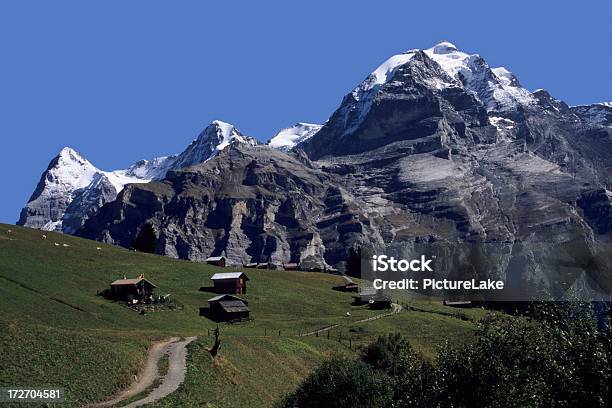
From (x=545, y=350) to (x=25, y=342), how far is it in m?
40.7

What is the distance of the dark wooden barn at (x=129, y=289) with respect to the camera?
113m

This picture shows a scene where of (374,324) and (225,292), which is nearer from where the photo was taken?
(374,324)

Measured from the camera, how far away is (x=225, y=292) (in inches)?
5177

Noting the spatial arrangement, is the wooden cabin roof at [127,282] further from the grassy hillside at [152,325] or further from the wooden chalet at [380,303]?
the wooden chalet at [380,303]

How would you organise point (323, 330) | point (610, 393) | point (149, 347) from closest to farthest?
point (610, 393)
point (149, 347)
point (323, 330)

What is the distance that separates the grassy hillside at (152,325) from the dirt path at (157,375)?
902 mm

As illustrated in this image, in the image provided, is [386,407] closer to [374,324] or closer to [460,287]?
[374,324]

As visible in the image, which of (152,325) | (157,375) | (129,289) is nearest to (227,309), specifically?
(129,289)

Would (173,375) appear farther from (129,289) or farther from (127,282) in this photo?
(127,282)

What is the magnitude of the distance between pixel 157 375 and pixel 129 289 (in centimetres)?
4427

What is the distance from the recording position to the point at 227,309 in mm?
115125

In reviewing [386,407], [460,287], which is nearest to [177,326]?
[386,407]

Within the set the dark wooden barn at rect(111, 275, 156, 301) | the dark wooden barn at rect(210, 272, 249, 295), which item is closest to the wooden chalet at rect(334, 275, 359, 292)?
the dark wooden barn at rect(210, 272, 249, 295)

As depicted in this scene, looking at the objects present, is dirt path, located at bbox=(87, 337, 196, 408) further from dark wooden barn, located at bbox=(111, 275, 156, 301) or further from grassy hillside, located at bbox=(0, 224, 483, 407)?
dark wooden barn, located at bbox=(111, 275, 156, 301)
